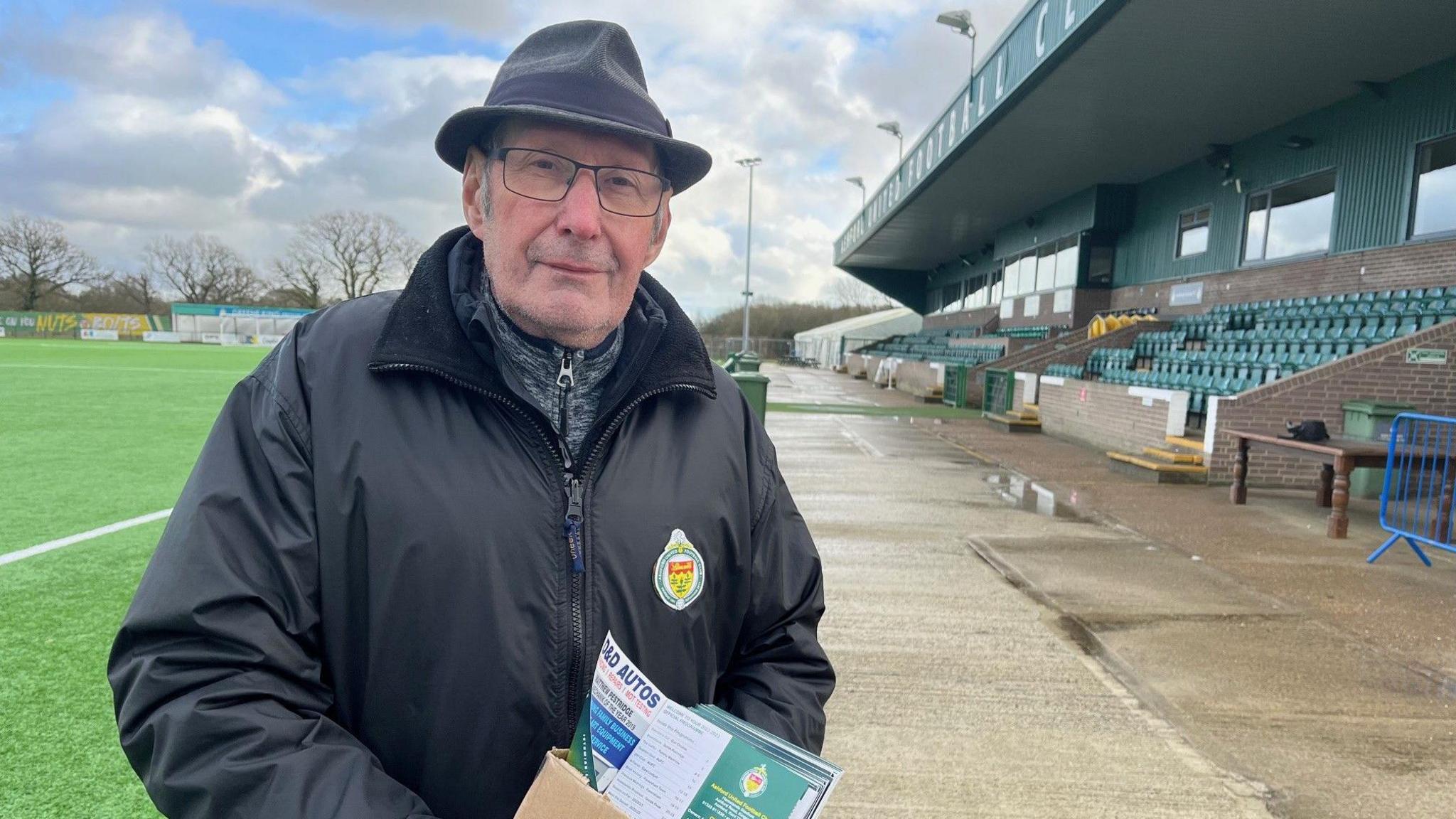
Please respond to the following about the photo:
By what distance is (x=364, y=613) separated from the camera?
4.45 ft

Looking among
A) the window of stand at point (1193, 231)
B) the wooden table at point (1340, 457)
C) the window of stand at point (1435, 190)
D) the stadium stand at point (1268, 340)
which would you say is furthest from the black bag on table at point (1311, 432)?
the window of stand at point (1193, 231)

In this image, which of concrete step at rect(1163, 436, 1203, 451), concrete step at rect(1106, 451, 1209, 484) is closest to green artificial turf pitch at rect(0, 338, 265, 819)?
concrete step at rect(1106, 451, 1209, 484)

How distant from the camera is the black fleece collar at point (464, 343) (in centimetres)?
142

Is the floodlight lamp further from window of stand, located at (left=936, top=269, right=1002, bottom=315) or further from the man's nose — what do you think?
the man's nose

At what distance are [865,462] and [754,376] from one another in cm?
264

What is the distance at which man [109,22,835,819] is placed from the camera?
3.92 ft

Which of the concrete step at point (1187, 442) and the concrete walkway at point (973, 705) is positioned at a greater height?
the concrete step at point (1187, 442)

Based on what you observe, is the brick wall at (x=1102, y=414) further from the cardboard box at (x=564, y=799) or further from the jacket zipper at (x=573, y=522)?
the cardboard box at (x=564, y=799)

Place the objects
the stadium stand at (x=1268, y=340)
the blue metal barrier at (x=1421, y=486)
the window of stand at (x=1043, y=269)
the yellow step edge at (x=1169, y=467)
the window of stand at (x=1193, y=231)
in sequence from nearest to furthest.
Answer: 1. the blue metal barrier at (x=1421, y=486)
2. the yellow step edge at (x=1169, y=467)
3. the stadium stand at (x=1268, y=340)
4. the window of stand at (x=1193, y=231)
5. the window of stand at (x=1043, y=269)

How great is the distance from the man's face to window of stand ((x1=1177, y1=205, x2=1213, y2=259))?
1821cm

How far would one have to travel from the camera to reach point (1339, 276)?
501 inches

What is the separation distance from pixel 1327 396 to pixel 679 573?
32.9ft

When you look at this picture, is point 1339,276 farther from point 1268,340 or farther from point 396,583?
point 396,583

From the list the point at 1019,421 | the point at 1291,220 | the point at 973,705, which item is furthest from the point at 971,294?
the point at 973,705
